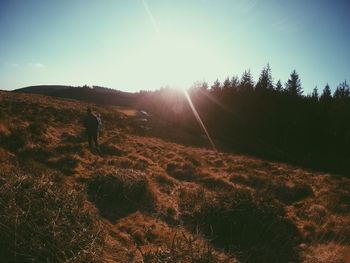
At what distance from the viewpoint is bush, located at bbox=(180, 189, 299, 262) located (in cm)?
684

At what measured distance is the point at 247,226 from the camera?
7.80 m

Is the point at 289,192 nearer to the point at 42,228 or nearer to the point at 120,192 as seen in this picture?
the point at 120,192

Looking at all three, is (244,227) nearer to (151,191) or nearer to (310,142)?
(151,191)

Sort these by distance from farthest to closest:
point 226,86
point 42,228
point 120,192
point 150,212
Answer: point 226,86, point 120,192, point 150,212, point 42,228

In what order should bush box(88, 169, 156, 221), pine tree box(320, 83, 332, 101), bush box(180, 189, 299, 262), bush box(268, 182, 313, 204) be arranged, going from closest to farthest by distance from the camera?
bush box(180, 189, 299, 262) → bush box(88, 169, 156, 221) → bush box(268, 182, 313, 204) → pine tree box(320, 83, 332, 101)

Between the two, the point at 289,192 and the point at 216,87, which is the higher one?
the point at 216,87

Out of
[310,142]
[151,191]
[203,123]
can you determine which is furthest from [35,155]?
[310,142]

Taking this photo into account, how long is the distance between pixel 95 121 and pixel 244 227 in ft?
33.8

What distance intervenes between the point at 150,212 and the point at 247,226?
107 inches

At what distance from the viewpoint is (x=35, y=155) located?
11867 mm

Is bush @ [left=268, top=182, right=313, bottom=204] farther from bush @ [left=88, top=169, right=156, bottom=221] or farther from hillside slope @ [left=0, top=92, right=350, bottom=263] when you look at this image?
bush @ [left=88, top=169, right=156, bottom=221]

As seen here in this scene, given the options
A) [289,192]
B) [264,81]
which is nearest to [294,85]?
[264,81]

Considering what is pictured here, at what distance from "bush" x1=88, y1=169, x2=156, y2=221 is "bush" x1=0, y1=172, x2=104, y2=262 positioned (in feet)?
8.38

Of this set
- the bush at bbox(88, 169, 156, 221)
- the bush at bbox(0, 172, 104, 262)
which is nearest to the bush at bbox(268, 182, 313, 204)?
the bush at bbox(88, 169, 156, 221)
